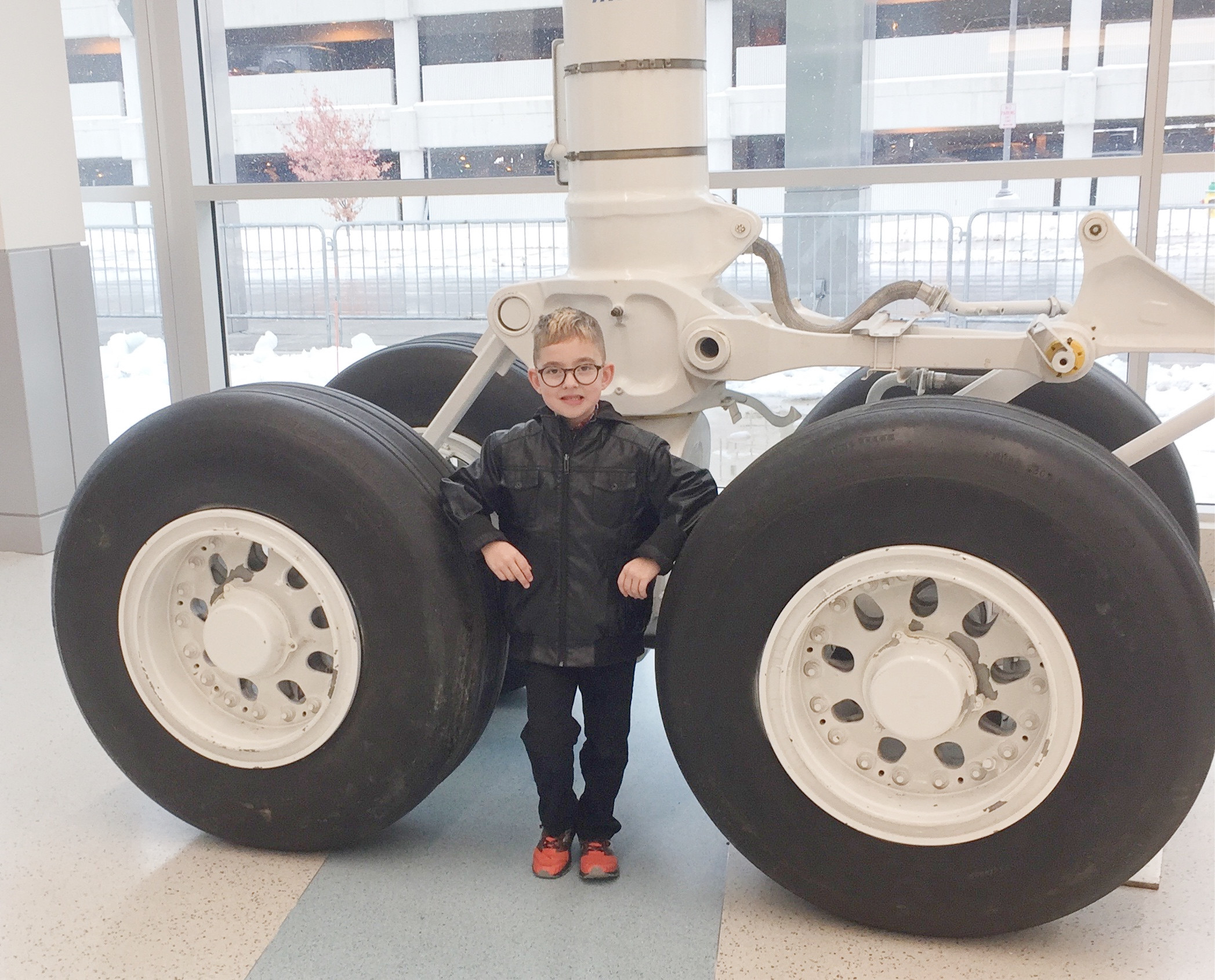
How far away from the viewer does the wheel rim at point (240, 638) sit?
6.93ft

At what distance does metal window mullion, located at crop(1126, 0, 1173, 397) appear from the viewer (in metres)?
3.58

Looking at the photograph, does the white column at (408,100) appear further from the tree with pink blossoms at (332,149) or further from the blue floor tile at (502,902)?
the blue floor tile at (502,902)

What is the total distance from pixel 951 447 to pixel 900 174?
224 centimetres

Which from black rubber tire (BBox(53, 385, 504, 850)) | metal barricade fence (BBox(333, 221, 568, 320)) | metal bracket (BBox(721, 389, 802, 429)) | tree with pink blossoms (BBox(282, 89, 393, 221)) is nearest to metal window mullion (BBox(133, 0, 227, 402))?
tree with pink blossoms (BBox(282, 89, 393, 221))

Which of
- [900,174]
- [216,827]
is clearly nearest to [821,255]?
[900,174]

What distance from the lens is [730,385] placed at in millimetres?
4254

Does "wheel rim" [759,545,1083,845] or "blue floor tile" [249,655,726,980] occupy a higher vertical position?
"wheel rim" [759,545,1083,845]

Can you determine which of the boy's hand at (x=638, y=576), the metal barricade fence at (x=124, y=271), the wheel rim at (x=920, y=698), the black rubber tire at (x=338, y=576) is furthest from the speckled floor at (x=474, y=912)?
the metal barricade fence at (x=124, y=271)

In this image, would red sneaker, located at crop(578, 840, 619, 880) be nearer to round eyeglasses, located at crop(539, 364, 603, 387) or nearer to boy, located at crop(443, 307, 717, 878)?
boy, located at crop(443, 307, 717, 878)

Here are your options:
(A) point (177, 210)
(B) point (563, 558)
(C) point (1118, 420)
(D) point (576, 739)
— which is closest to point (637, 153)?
(B) point (563, 558)

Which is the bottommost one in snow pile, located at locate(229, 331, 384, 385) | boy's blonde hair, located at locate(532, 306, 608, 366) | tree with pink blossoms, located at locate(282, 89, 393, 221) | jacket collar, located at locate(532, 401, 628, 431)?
snow pile, located at locate(229, 331, 384, 385)

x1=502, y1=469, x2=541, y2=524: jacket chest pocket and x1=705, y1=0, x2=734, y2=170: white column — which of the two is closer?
x1=502, y1=469, x2=541, y2=524: jacket chest pocket

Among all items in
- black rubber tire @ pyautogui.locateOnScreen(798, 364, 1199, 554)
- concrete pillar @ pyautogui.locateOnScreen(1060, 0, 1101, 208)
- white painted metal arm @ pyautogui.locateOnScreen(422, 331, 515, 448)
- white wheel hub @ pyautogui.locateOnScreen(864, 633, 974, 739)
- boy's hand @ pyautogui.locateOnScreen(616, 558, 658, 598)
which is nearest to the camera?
white wheel hub @ pyautogui.locateOnScreen(864, 633, 974, 739)

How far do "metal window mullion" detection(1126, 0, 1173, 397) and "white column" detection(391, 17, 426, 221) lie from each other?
2.32 metres
